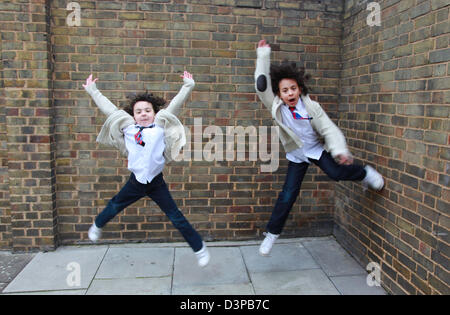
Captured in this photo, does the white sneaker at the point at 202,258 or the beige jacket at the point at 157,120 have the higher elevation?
the beige jacket at the point at 157,120

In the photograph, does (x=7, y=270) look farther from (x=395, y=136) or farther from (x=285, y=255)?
(x=395, y=136)

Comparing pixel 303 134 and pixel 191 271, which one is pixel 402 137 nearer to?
pixel 303 134

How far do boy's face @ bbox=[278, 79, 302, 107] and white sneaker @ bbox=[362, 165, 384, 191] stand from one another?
0.97 m

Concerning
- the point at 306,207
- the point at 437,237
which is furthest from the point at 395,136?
the point at 306,207

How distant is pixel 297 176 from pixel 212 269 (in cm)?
127

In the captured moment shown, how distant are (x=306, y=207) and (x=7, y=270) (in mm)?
3329

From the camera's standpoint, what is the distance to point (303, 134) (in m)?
3.31

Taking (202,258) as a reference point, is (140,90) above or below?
above

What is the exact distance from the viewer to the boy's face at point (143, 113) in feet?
10.1

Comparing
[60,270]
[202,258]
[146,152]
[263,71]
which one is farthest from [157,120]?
[60,270]

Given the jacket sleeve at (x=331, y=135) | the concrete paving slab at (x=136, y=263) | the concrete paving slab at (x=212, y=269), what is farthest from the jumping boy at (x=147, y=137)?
the jacket sleeve at (x=331, y=135)

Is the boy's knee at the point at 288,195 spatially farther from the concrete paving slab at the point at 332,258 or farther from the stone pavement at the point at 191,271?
the concrete paving slab at the point at 332,258

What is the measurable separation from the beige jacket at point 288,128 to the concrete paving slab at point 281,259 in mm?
1232

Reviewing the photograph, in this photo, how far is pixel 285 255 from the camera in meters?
3.87
